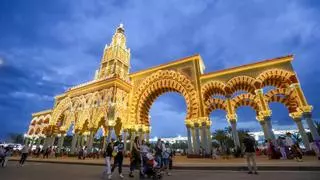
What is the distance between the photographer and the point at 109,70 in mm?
41625

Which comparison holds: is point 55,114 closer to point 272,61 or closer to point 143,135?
point 143,135

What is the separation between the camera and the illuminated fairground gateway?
18200 mm

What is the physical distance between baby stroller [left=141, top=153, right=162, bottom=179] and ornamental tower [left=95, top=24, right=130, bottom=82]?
117 ft

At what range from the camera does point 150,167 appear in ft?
20.4

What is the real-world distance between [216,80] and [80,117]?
20356 mm

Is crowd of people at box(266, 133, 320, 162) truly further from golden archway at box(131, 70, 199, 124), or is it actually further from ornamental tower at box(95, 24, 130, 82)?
ornamental tower at box(95, 24, 130, 82)

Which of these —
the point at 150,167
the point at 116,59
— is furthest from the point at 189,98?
the point at 116,59

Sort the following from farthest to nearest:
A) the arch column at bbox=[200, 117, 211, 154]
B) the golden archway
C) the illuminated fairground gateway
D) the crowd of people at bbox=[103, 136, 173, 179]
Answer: the golden archway < the arch column at bbox=[200, 117, 211, 154] < the illuminated fairground gateway < the crowd of people at bbox=[103, 136, 173, 179]

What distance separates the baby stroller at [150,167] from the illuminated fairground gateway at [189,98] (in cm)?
1361

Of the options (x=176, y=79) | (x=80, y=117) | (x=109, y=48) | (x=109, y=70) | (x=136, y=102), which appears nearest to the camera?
(x=176, y=79)

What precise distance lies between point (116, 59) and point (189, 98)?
2687cm

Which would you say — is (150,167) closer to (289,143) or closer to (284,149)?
(289,143)

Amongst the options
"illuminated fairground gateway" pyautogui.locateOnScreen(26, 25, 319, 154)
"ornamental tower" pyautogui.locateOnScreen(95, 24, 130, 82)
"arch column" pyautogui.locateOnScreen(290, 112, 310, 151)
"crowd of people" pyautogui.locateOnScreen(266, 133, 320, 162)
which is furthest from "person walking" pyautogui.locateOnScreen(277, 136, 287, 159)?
"ornamental tower" pyautogui.locateOnScreen(95, 24, 130, 82)

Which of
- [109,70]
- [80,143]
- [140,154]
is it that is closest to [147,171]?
[140,154]
